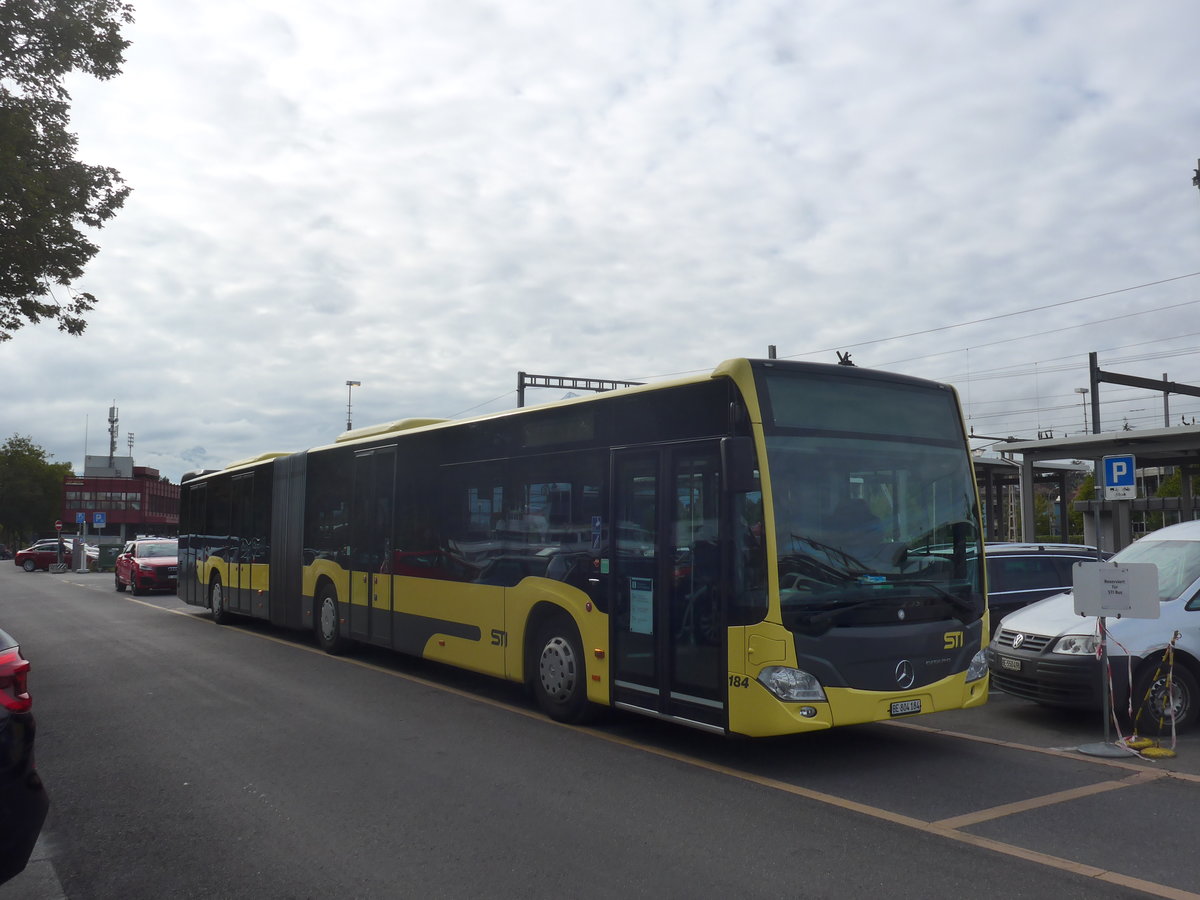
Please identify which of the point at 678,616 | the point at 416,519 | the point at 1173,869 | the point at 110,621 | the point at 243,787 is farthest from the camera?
the point at 110,621

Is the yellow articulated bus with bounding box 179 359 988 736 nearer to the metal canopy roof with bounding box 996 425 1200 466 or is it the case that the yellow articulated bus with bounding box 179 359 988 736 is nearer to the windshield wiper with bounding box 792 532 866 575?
the windshield wiper with bounding box 792 532 866 575

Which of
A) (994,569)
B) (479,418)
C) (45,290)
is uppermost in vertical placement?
(45,290)

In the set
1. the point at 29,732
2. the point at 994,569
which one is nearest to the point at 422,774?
the point at 29,732

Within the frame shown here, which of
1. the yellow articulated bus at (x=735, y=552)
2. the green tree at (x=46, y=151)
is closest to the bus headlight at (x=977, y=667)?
the yellow articulated bus at (x=735, y=552)

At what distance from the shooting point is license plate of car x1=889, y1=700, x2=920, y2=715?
7.29 metres

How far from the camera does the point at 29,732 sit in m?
4.29

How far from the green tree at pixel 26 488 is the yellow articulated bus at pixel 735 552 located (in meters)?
103

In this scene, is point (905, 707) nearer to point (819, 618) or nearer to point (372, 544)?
point (819, 618)

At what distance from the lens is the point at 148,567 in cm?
3000

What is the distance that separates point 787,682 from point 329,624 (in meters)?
9.28

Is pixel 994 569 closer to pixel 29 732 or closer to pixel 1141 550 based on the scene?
pixel 1141 550

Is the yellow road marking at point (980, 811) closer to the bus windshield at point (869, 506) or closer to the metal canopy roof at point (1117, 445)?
the bus windshield at point (869, 506)

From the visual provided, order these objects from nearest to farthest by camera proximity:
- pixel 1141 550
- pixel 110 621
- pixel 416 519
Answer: pixel 1141 550 < pixel 416 519 < pixel 110 621

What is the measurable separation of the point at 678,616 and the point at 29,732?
457 cm
